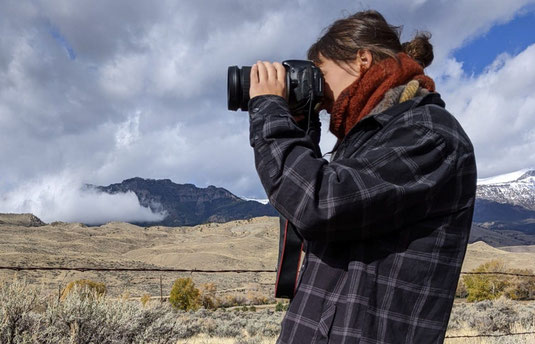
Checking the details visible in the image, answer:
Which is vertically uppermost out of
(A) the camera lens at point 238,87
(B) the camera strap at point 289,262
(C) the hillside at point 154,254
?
(A) the camera lens at point 238,87

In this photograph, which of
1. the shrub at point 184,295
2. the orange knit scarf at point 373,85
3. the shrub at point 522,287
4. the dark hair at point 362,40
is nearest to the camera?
the orange knit scarf at point 373,85

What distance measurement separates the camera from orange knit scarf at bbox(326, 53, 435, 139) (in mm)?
1396

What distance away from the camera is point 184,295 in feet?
73.0

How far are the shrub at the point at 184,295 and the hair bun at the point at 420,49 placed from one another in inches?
835

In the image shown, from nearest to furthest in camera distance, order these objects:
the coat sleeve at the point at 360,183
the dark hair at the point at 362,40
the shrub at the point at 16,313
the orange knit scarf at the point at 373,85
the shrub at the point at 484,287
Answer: the coat sleeve at the point at 360,183, the orange knit scarf at the point at 373,85, the dark hair at the point at 362,40, the shrub at the point at 16,313, the shrub at the point at 484,287

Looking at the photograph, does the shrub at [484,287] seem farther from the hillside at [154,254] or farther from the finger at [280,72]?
the finger at [280,72]

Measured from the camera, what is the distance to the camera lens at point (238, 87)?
4.98 feet

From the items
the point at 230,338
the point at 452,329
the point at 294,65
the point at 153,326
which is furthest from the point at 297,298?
the point at 452,329

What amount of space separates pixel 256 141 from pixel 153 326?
5275 millimetres

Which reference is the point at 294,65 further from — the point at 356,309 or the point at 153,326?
the point at 153,326

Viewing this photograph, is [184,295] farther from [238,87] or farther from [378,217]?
[378,217]

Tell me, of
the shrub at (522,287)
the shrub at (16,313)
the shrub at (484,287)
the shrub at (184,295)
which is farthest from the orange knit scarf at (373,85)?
the shrub at (522,287)

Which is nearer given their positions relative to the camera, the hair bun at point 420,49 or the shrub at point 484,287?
the hair bun at point 420,49

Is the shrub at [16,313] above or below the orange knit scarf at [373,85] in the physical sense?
below
